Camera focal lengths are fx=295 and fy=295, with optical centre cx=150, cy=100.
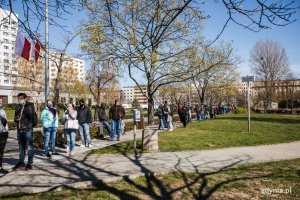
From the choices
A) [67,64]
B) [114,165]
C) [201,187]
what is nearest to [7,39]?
[114,165]

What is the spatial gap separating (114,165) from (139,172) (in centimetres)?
112

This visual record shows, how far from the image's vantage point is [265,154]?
923cm

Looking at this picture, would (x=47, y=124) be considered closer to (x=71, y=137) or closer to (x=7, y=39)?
(x=71, y=137)

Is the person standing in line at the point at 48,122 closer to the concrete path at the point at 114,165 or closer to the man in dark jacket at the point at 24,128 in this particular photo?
the concrete path at the point at 114,165

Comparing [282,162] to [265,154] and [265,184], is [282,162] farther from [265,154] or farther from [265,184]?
[265,184]

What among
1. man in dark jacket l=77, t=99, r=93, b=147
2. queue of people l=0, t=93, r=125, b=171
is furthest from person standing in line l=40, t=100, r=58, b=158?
man in dark jacket l=77, t=99, r=93, b=147

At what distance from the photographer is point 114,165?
25.4 feet

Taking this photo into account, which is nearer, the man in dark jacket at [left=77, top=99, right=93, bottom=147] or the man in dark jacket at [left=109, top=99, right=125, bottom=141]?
the man in dark jacket at [left=77, top=99, right=93, bottom=147]

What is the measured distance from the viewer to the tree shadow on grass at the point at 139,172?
545 cm

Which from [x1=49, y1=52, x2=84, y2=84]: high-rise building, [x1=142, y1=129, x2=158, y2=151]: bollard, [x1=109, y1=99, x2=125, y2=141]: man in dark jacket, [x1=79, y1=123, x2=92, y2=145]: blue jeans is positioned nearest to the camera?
[x1=142, y1=129, x2=158, y2=151]: bollard

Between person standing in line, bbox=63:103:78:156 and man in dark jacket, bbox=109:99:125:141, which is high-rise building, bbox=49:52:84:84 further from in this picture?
man in dark jacket, bbox=109:99:125:141

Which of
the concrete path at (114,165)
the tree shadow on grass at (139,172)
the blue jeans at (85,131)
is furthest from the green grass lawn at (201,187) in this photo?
the blue jeans at (85,131)

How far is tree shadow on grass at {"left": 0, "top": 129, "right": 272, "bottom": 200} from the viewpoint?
5445 mm

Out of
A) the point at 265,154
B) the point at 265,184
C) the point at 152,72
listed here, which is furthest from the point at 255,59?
the point at 265,184
